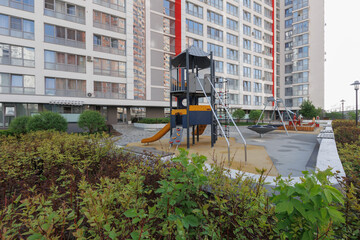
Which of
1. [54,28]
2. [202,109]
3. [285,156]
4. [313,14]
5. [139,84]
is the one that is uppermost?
[313,14]

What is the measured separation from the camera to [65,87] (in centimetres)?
2270

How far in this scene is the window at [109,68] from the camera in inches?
962

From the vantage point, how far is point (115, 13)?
25.2 metres

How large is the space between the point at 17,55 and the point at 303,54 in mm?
58781

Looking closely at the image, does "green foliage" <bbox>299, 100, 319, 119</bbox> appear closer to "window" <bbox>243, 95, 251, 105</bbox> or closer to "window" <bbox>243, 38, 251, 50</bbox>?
"window" <bbox>243, 95, 251, 105</bbox>

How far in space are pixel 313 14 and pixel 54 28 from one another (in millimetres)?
58535

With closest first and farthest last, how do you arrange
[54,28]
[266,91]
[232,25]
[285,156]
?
[285,156] < [54,28] < [232,25] < [266,91]

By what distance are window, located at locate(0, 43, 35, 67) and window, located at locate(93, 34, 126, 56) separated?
7.31 metres

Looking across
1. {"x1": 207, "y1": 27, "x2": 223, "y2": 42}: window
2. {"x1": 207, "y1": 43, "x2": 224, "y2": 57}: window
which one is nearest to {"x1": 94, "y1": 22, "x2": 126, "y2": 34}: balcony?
{"x1": 207, "y1": 43, "x2": 224, "y2": 57}: window

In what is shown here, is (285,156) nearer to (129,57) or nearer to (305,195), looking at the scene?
(305,195)

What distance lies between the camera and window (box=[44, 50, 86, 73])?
21781 millimetres

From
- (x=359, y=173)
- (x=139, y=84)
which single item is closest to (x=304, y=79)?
(x=139, y=84)

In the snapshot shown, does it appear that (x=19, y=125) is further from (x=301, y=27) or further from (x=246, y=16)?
(x=301, y=27)

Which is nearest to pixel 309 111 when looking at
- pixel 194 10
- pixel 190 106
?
pixel 194 10
